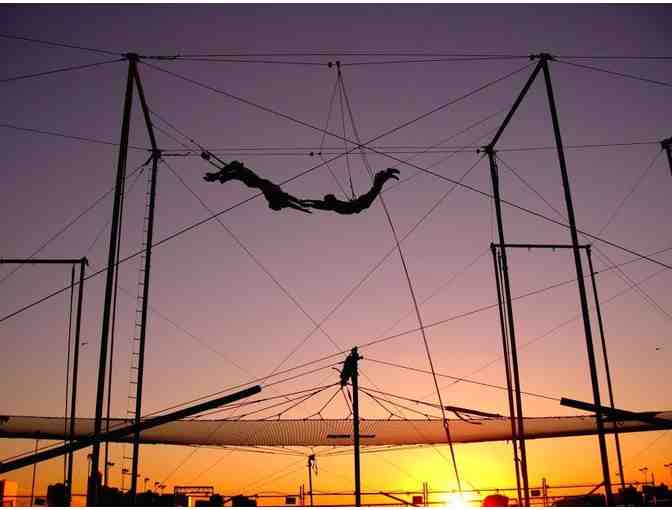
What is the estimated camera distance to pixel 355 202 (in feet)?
33.6

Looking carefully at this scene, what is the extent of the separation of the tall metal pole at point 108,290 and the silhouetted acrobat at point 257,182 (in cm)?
132

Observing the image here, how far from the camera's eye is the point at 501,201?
13852 millimetres

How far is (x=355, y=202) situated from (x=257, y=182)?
4.90ft

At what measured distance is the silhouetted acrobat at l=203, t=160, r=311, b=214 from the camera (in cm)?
995

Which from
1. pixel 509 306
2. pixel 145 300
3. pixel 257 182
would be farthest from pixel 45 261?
pixel 509 306

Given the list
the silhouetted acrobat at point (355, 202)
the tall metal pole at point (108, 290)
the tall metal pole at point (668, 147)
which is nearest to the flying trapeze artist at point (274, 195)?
the silhouetted acrobat at point (355, 202)

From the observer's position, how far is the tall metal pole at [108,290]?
29.3ft

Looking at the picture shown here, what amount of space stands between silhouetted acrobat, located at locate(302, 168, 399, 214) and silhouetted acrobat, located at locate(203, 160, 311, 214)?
21cm

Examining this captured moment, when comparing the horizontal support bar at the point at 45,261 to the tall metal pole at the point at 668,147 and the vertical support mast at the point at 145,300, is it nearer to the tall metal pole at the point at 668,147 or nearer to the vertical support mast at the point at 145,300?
the vertical support mast at the point at 145,300

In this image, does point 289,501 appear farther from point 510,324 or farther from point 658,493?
point 510,324

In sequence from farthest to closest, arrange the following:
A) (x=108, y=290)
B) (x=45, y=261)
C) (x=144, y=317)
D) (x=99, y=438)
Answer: (x=45, y=261) < (x=144, y=317) < (x=108, y=290) < (x=99, y=438)

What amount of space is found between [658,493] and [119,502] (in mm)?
16817

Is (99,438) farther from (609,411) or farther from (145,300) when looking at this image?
(609,411)

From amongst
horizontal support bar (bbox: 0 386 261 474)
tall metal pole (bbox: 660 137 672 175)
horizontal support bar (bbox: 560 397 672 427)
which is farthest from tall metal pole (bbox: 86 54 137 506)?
tall metal pole (bbox: 660 137 672 175)
